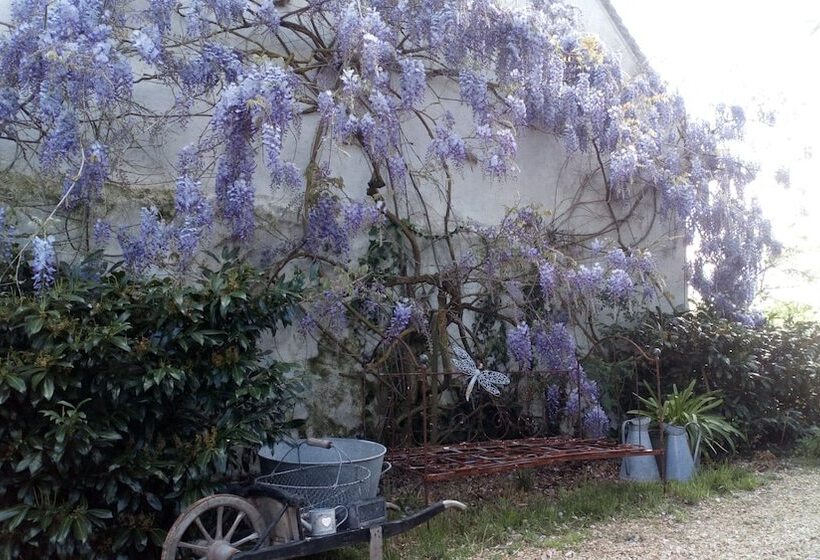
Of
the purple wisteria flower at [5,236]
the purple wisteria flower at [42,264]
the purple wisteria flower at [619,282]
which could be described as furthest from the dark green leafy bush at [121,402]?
the purple wisteria flower at [619,282]

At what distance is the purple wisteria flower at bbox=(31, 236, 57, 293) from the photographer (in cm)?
346

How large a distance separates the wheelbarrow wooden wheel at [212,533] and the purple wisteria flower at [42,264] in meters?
1.25

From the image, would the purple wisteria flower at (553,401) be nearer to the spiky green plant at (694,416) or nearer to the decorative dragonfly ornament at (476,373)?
the decorative dragonfly ornament at (476,373)

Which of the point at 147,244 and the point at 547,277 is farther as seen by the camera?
the point at 547,277

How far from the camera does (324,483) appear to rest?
148 inches

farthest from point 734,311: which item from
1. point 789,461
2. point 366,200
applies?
point 366,200

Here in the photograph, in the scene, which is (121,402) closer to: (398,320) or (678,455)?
(398,320)

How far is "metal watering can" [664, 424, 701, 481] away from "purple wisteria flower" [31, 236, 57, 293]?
14.2 feet

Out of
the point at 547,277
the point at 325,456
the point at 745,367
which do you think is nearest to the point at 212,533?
the point at 325,456

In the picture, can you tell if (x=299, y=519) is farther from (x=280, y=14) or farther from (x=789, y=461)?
(x=789, y=461)

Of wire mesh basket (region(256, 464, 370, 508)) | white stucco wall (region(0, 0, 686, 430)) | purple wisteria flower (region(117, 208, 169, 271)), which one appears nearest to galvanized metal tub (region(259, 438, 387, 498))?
wire mesh basket (region(256, 464, 370, 508))

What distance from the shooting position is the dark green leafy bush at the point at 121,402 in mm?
3055

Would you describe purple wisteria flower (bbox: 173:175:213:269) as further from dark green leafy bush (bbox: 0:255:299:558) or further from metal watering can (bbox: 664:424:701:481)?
metal watering can (bbox: 664:424:701:481)

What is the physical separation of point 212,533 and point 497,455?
1897 mm
